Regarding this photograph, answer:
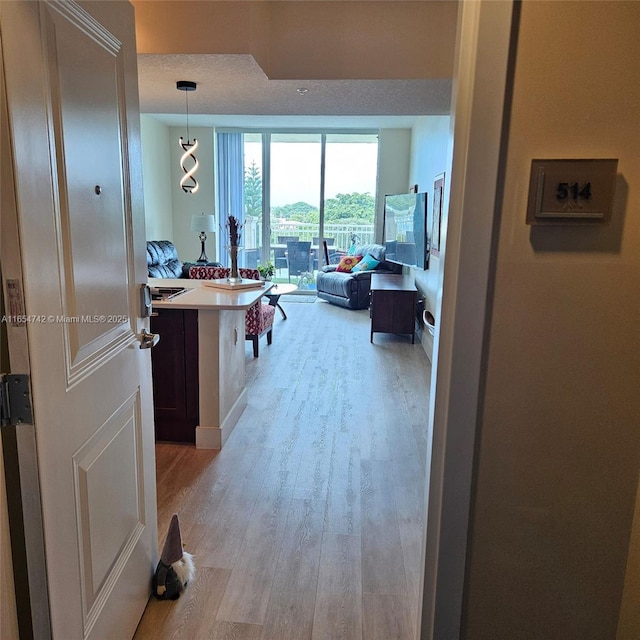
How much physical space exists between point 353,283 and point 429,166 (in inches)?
83.9

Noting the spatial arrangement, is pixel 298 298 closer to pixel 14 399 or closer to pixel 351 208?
pixel 351 208

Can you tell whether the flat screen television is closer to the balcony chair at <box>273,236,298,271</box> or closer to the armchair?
the balcony chair at <box>273,236,298,271</box>

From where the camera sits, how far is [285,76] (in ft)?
10.8

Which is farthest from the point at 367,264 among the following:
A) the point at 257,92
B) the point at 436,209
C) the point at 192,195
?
the point at 257,92

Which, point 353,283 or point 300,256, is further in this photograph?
point 300,256

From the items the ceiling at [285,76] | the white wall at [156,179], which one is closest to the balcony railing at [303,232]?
the white wall at [156,179]

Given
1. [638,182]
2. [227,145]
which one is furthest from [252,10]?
[227,145]

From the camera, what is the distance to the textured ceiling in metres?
3.12

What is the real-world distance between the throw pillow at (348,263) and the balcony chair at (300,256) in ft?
2.93

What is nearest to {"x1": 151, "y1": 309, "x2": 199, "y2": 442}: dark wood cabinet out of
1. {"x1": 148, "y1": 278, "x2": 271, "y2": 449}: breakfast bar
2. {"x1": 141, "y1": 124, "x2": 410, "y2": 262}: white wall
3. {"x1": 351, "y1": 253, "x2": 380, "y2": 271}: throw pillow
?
{"x1": 148, "y1": 278, "x2": 271, "y2": 449}: breakfast bar

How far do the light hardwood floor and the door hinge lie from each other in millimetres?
1086

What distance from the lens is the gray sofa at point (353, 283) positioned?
7.53m

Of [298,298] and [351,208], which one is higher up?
[351,208]

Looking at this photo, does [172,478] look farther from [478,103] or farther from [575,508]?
[478,103]
